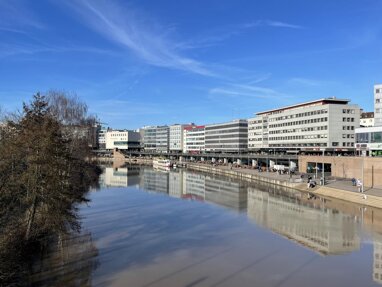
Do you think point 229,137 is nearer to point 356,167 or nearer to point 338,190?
point 356,167

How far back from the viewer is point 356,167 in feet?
249

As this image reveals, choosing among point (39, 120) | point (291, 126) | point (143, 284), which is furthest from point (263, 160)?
point (143, 284)

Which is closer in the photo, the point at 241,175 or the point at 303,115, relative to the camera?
the point at 241,175

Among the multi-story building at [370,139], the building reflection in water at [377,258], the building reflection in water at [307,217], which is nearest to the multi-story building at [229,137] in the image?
the multi-story building at [370,139]

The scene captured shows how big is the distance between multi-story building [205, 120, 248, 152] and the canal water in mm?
113090

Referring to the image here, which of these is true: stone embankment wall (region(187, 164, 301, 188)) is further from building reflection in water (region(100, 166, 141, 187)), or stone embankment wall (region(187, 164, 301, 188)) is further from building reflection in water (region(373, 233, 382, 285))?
building reflection in water (region(373, 233, 382, 285))

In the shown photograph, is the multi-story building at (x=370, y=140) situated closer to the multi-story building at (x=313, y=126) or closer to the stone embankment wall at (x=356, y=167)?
the stone embankment wall at (x=356, y=167)

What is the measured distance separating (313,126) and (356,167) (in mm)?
39888

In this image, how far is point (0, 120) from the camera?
52219mm

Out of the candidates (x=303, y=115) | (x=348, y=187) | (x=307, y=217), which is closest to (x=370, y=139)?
(x=348, y=187)

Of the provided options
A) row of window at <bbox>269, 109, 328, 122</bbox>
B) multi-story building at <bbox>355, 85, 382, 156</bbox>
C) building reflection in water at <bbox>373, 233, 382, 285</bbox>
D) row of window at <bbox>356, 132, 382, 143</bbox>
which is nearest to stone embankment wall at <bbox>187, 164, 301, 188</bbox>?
multi-story building at <bbox>355, 85, 382, 156</bbox>

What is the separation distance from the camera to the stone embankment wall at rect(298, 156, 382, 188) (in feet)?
219

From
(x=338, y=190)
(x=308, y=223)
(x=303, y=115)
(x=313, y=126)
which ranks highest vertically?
(x=303, y=115)

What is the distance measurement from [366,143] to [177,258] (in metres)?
64.3
